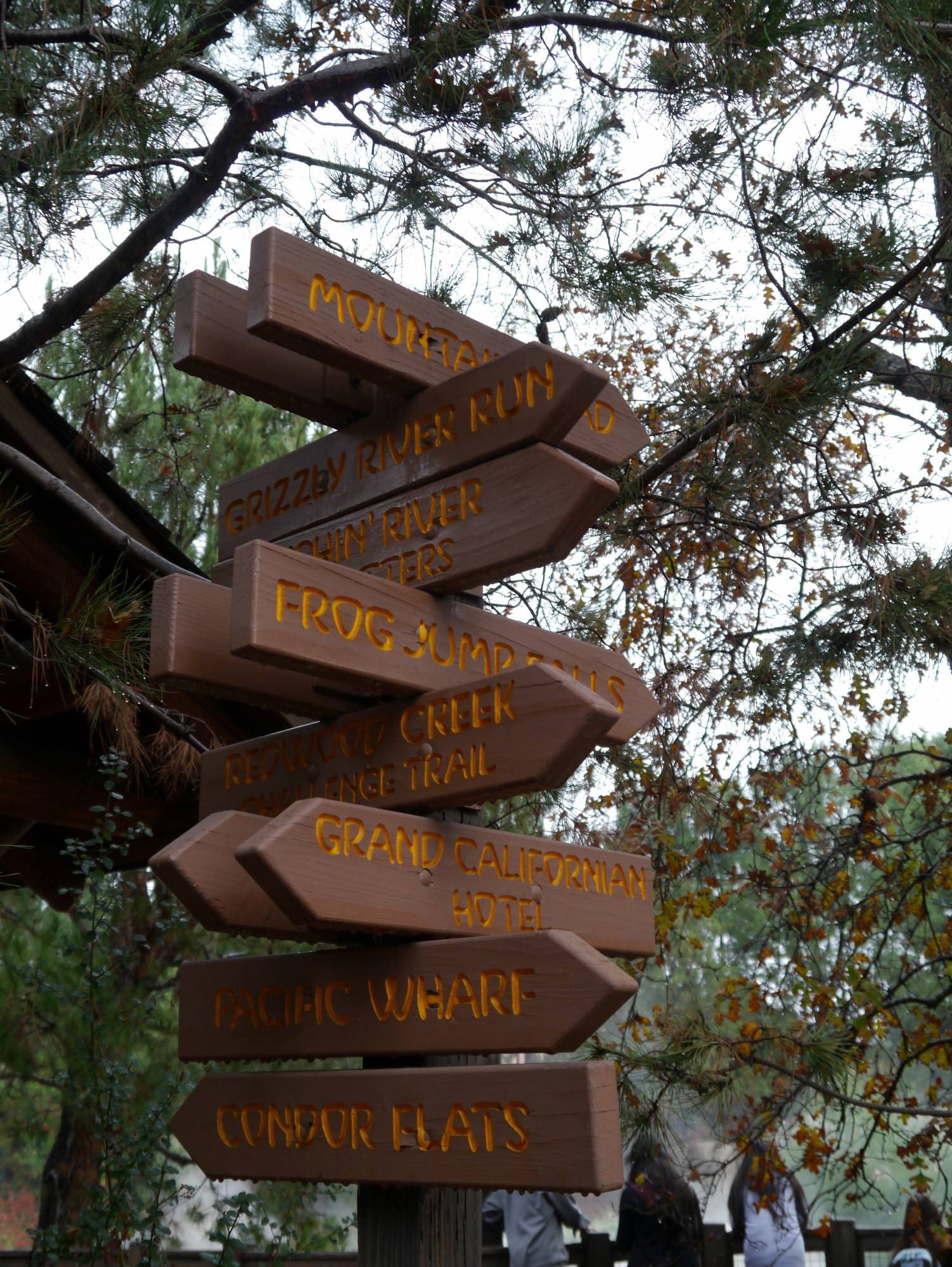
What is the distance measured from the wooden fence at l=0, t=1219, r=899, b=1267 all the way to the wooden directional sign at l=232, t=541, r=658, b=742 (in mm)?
4261

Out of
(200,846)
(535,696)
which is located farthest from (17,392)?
(535,696)

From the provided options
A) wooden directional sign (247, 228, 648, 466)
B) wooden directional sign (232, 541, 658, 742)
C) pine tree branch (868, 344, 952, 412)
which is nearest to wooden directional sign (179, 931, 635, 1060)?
wooden directional sign (232, 541, 658, 742)

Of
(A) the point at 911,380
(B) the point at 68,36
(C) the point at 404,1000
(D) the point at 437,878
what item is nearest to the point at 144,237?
(B) the point at 68,36

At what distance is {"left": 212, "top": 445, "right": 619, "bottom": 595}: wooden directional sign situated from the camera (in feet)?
6.58

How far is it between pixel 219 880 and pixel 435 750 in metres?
0.41

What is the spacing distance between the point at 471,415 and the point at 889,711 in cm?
428

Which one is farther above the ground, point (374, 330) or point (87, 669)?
point (374, 330)

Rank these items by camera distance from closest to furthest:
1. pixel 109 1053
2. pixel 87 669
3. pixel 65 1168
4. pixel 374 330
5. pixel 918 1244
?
pixel 374 330 < pixel 87 669 < pixel 109 1053 < pixel 918 1244 < pixel 65 1168

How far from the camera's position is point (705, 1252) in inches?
278

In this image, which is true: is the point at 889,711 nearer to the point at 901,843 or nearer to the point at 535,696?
the point at 901,843

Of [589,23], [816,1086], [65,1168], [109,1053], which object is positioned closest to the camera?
[816,1086]

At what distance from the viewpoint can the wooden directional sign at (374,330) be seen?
6.80ft

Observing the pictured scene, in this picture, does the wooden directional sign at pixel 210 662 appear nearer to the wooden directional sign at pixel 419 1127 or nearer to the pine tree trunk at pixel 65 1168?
the wooden directional sign at pixel 419 1127

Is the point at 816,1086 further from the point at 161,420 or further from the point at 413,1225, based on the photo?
the point at 161,420
